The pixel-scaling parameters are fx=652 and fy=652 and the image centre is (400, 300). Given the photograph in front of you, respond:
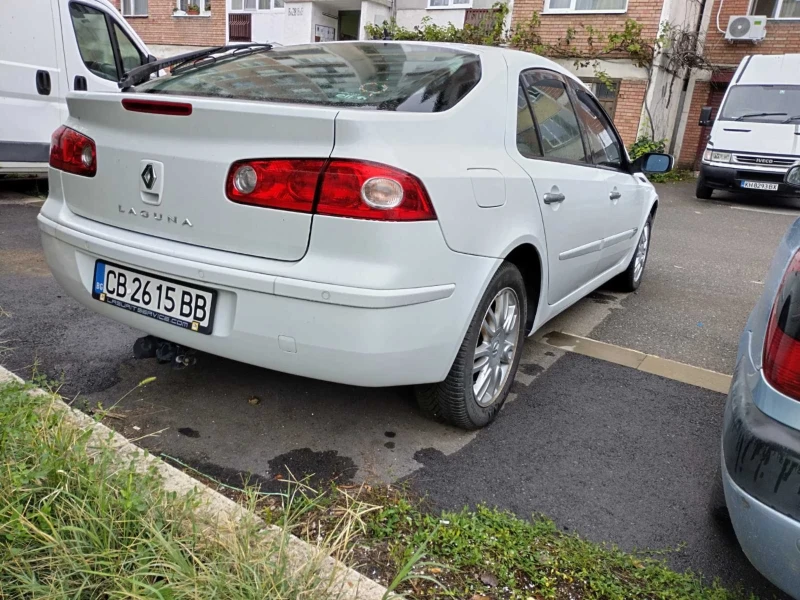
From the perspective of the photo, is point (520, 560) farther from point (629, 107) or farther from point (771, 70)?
point (629, 107)

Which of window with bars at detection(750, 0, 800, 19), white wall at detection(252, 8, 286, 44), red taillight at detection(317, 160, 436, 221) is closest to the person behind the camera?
red taillight at detection(317, 160, 436, 221)

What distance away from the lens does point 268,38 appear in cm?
2011

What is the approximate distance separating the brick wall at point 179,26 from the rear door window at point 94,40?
1465 cm

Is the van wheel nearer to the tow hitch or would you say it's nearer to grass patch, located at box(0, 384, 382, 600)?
grass patch, located at box(0, 384, 382, 600)

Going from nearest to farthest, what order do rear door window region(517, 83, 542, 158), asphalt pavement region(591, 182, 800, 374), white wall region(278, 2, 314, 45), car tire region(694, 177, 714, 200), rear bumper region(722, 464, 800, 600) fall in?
1. rear bumper region(722, 464, 800, 600)
2. rear door window region(517, 83, 542, 158)
3. asphalt pavement region(591, 182, 800, 374)
4. car tire region(694, 177, 714, 200)
5. white wall region(278, 2, 314, 45)

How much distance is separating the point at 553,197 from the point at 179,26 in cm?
2184

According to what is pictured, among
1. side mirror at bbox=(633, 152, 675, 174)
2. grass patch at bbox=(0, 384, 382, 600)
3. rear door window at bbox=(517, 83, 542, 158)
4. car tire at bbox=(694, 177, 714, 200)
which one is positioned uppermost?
rear door window at bbox=(517, 83, 542, 158)

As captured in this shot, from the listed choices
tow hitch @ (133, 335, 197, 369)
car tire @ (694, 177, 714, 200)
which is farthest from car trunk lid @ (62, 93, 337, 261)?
car tire @ (694, 177, 714, 200)

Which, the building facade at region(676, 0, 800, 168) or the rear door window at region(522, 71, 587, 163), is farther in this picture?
the building facade at region(676, 0, 800, 168)

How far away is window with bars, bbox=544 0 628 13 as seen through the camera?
15.4 metres

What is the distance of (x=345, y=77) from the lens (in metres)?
2.61

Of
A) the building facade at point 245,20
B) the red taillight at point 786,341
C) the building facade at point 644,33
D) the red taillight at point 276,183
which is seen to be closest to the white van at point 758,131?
the building facade at point 644,33

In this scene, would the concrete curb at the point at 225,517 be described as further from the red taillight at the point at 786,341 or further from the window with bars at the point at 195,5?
the window with bars at the point at 195,5

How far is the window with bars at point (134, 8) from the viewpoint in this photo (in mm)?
22078
